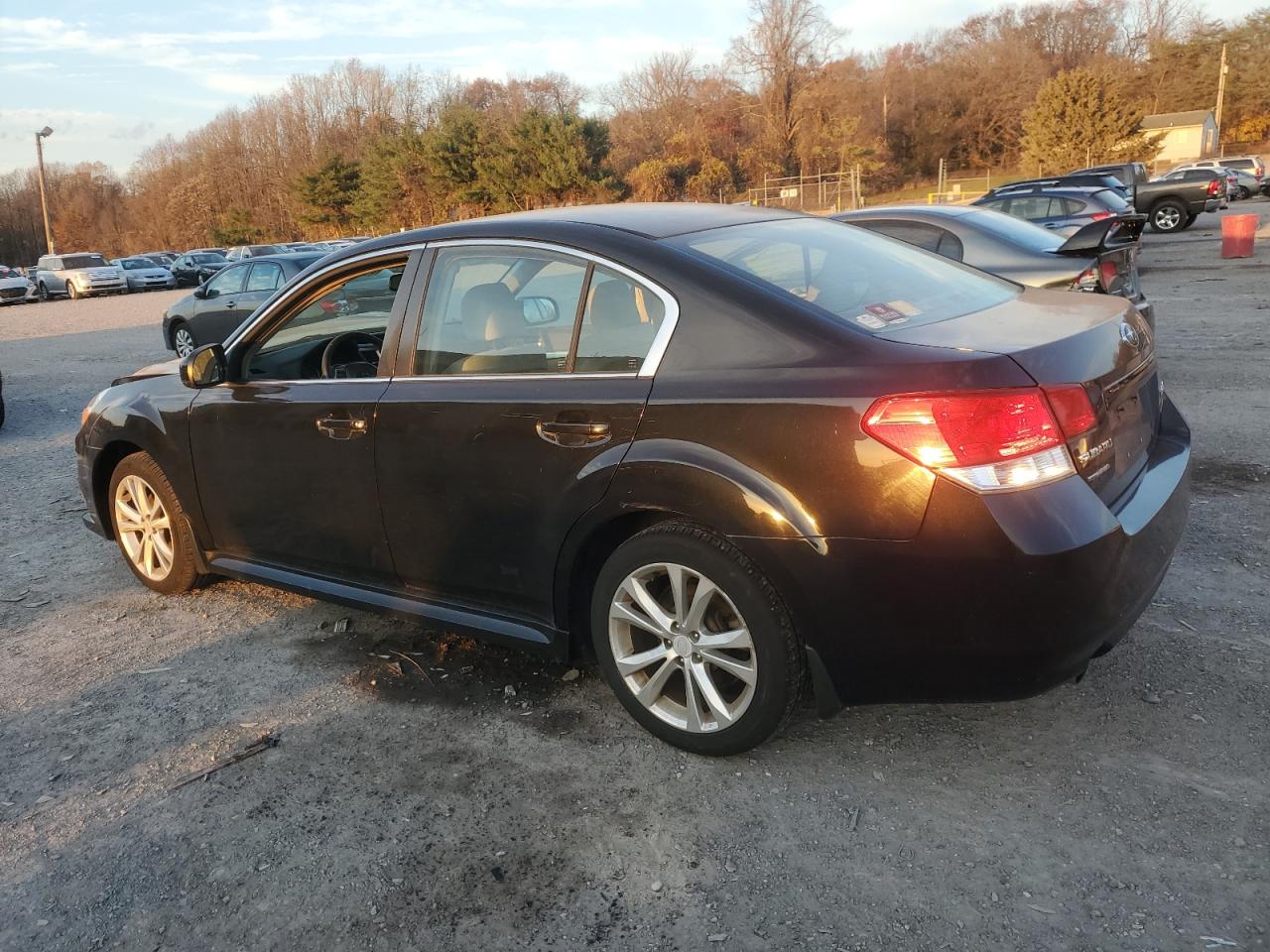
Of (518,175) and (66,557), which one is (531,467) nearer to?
(66,557)

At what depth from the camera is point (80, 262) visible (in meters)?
40.8

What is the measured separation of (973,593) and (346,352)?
2.95 metres

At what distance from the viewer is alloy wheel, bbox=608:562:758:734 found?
299 centimetres

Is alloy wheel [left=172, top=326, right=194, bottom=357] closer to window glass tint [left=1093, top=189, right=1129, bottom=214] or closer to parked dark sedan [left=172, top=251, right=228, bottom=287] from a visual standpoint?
window glass tint [left=1093, top=189, right=1129, bottom=214]

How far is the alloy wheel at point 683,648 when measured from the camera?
2988 mm

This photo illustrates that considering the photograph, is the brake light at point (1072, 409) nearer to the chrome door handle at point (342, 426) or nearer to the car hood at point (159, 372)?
the chrome door handle at point (342, 426)

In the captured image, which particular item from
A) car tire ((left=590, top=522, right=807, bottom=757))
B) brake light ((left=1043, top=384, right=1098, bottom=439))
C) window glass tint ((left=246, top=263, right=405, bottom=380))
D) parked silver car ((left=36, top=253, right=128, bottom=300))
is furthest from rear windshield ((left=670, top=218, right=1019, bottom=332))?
parked silver car ((left=36, top=253, right=128, bottom=300))

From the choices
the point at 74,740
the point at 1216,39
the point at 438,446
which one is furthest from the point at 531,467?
the point at 1216,39

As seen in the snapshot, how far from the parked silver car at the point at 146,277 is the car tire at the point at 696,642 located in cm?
4247

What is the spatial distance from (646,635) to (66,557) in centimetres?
405

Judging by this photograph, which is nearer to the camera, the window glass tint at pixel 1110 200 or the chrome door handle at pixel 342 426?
the chrome door handle at pixel 342 426

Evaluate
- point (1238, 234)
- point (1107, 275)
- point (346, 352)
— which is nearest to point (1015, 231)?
point (1107, 275)

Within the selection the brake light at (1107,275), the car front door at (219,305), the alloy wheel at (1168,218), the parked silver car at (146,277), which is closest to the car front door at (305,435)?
the brake light at (1107,275)

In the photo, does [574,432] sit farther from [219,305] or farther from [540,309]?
[219,305]
